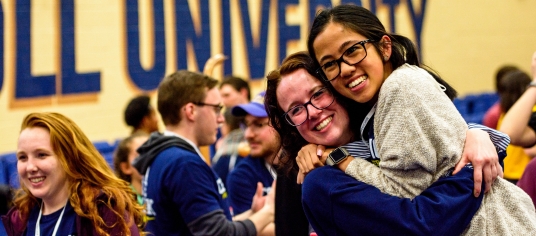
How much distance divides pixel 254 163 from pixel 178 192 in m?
0.78

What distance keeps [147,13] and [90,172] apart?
439cm

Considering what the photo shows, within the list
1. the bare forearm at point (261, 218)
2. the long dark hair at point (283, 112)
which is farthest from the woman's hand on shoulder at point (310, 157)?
the bare forearm at point (261, 218)

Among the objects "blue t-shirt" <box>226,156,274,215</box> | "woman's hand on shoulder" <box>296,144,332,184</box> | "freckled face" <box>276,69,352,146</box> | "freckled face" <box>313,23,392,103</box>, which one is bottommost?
"blue t-shirt" <box>226,156,274,215</box>

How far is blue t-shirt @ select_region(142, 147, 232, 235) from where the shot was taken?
3471mm

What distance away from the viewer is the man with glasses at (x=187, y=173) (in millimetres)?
3477

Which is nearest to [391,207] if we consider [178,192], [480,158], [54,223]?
[480,158]

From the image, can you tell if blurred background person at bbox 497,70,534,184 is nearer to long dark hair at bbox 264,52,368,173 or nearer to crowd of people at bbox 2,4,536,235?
crowd of people at bbox 2,4,536,235

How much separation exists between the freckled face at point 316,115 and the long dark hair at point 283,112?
19mm

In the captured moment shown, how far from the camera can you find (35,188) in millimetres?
3016

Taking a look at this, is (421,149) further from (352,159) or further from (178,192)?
(178,192)

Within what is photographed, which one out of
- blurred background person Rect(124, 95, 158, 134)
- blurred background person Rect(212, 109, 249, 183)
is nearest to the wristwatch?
blurred background person Rect(212, 109, 249, 183)

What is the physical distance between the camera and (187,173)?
3486mm

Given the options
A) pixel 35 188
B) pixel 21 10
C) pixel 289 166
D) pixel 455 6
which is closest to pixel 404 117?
pixel 289 166

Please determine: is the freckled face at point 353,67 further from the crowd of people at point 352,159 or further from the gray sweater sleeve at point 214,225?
the gray sweater sleeve at point 214,225
